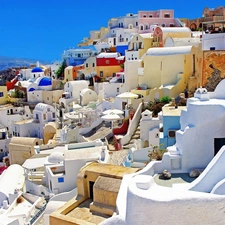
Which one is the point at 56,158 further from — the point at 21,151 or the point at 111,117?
the point at 21,151

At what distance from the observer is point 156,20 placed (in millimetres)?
48094

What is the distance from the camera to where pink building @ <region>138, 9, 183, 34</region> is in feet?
158

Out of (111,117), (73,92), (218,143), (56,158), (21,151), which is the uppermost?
(73,92)

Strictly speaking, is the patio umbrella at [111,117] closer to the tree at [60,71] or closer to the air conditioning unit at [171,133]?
the air conditioning unit at [171,133]

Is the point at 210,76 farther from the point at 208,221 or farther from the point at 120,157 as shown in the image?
the point at 208,221

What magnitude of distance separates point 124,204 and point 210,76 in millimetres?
15005

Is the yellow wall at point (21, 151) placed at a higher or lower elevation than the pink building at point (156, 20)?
lower

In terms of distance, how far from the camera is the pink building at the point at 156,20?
1891 inches

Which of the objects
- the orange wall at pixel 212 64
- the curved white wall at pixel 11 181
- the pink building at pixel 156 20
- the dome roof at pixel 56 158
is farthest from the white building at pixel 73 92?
the dome roof at pixel 56 158

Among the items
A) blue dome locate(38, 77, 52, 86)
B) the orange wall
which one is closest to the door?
the orange wall

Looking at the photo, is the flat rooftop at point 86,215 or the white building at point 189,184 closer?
the white building at point 189,184

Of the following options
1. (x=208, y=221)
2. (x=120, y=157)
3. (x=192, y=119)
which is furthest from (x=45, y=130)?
(x=208, y=221)

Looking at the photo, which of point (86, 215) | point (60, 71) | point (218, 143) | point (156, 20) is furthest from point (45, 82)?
point (218, 143)

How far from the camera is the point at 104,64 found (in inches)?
1591
